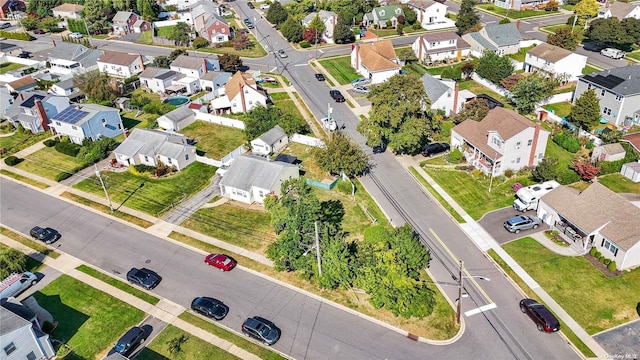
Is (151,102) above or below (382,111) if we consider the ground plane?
below

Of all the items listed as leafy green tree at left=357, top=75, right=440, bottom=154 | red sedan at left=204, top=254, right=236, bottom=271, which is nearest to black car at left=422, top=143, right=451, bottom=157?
leafy green tree at left=357, top=75, right=440, bottom=154

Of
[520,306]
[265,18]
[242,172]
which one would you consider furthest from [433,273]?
[265,18]

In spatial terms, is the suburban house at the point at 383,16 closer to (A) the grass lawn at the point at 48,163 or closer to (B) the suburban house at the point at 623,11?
(B) the suburban house at the point at 623,11

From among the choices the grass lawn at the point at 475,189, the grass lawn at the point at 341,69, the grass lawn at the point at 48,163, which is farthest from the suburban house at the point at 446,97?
the grass lawn at the point at 48,163

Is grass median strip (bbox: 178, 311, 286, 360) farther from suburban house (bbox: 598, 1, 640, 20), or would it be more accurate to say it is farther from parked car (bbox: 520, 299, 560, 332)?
suburban house (bbox: 598, 1, 640, 20)

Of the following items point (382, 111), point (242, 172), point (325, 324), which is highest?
point (382, 111)

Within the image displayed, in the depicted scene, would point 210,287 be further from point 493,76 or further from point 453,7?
point 453,7
